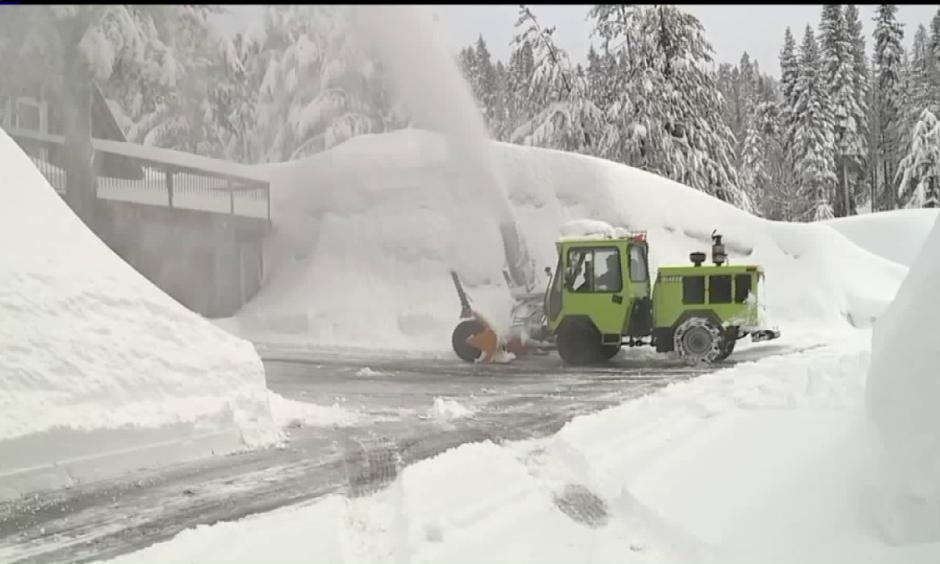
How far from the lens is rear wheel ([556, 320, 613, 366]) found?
13.2 meters

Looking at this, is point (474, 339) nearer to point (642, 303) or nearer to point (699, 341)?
point (642, 303)

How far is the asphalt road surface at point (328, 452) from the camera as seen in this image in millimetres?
4625

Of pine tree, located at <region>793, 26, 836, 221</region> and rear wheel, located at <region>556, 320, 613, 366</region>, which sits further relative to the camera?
→ pine tree, located at <region>793, 26, 836, 221</region>

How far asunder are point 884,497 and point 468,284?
51.4 ft

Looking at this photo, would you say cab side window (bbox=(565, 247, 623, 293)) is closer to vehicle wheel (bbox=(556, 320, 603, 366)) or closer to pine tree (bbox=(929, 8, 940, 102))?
vehicle wheel (bbox=(556, 320, 603, 366))

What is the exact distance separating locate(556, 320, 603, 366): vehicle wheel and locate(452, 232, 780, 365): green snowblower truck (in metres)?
0.02

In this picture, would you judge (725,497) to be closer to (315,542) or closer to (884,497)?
(884,497)

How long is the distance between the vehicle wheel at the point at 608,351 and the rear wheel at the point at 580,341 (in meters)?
0.39

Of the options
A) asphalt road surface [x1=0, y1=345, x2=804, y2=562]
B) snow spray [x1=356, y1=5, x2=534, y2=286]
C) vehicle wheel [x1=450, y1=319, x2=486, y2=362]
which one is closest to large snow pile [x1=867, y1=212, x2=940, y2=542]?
A: asphalt road surface [x1=0, y1=345, x2=804, y2=562]

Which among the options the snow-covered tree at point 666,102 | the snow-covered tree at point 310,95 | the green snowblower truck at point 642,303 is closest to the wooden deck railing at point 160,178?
the snow-covered tree at point 310,95

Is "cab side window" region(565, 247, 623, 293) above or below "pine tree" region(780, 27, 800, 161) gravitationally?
below

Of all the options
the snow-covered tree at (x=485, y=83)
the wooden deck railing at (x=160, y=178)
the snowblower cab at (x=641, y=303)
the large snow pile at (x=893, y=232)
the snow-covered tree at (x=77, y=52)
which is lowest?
the snowblower cab at (x=641, y=303)

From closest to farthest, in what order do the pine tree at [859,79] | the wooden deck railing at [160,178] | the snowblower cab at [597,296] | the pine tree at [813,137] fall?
1. the snowblower cab at [597,296]
2. the wooden deck railing at [160,178]
3. the pine tree at [859,79]
4. the pine tree at [813,137]

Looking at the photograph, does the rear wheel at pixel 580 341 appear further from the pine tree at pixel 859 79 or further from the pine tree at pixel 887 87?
the pine tree at pixel 859 79
